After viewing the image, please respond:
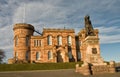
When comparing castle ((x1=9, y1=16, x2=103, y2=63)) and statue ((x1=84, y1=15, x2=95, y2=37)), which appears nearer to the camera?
statue ((x1=84, y1=15, x2=95, y2=37))

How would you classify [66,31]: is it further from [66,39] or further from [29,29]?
[29,29]

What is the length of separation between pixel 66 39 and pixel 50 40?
470 cm

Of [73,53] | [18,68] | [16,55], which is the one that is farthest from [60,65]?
[16,55]

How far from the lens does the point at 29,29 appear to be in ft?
167

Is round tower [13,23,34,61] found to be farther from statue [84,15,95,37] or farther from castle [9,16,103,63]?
statue [84,15,95,37]

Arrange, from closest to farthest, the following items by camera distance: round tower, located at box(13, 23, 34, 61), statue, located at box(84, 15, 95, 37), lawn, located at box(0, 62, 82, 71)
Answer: statue, located at box(84, 15, 95, 37), lawn, located at box(0, 62, 82, 71), round tower, located at box(13, 23, 34, 61)

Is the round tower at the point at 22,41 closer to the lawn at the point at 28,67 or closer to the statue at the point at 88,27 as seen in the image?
the lawn at the point at 28,67

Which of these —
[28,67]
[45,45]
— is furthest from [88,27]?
[45,45]

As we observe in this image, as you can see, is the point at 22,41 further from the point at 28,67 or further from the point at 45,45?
the point at 28,67

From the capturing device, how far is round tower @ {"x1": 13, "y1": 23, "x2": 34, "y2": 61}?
160 feet

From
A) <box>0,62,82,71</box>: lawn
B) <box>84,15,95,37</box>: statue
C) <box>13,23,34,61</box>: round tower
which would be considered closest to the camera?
<box>84,15,95,37</box>: statue

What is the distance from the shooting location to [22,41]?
49312 mm

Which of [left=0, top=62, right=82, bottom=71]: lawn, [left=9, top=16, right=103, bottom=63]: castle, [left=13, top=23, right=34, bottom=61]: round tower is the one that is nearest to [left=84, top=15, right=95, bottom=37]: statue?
[left=0, top=62, right=82, bottom=71]: lawn

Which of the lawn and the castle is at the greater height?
the castle
